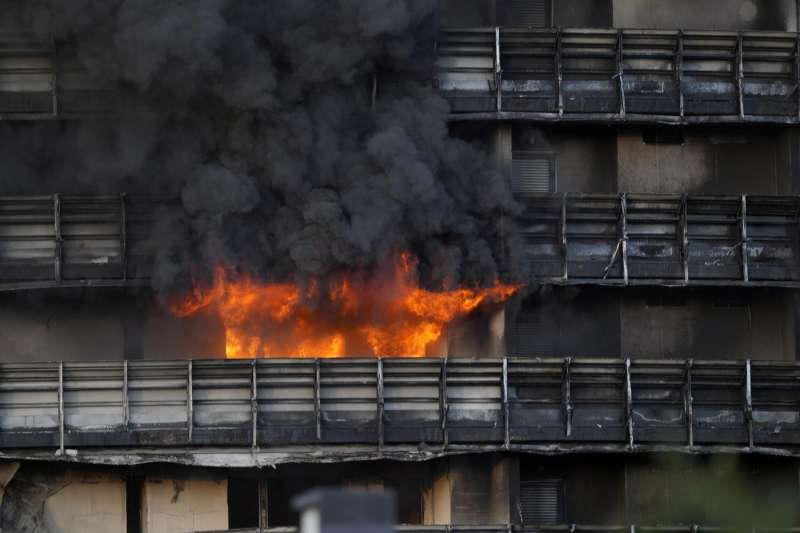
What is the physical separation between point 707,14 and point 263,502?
1519cm

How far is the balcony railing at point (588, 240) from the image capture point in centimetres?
4075

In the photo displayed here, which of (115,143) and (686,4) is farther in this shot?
(686,4)

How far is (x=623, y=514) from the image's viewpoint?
42.4 meters

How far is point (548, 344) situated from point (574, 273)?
8.22 feet

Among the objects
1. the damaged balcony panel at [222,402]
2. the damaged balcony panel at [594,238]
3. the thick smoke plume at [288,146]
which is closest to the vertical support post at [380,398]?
the thick smoke plume at [288,146]

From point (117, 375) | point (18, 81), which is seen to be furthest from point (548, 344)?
point (18, 81)

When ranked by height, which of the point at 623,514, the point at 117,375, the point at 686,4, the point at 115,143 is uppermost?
the point at 686,4

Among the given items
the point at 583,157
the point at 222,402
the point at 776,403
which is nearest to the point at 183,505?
the point at 222,402

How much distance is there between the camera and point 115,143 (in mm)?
41188

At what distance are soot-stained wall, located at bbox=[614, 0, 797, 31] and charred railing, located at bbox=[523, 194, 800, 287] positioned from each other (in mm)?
4730

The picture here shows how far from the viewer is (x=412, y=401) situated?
40281 millimetres

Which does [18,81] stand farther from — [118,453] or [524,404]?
[524,404]

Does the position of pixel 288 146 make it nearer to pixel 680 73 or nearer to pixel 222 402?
pixel 222 402

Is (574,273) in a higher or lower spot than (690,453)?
higher
